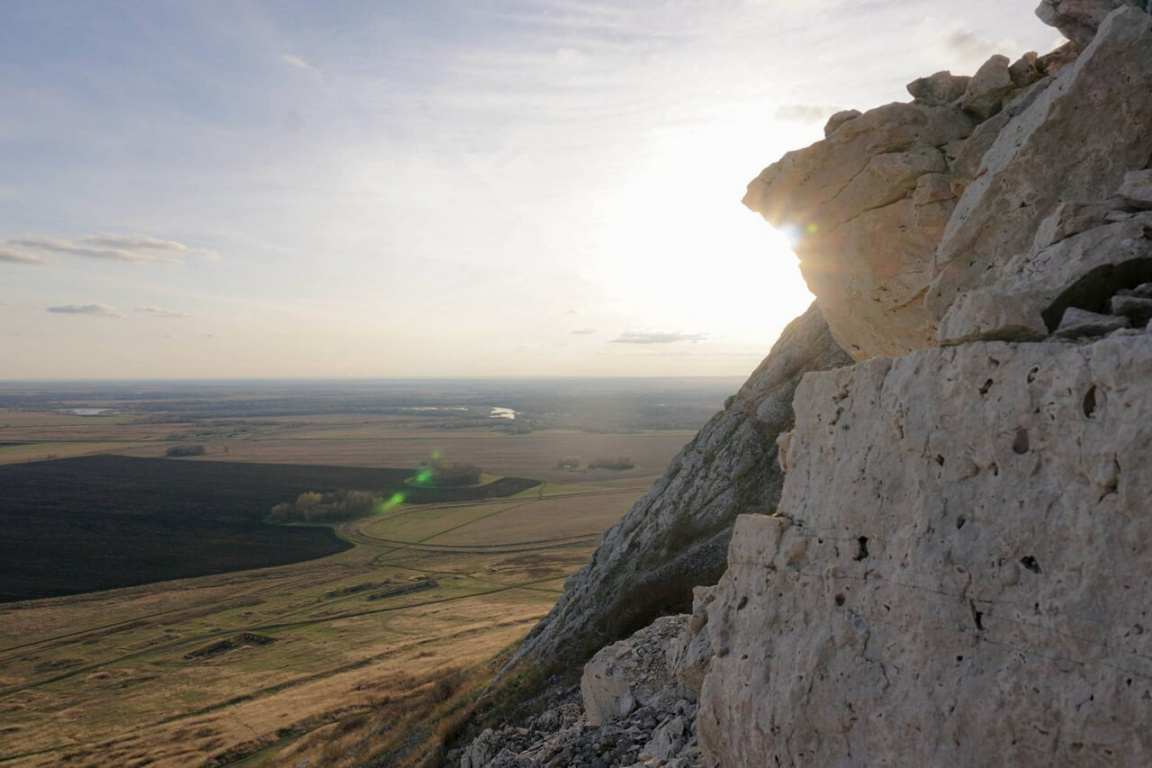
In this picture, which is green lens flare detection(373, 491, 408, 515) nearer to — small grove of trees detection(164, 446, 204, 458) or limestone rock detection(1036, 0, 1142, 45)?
small grove of trees detection(164, 446, 204, 458)

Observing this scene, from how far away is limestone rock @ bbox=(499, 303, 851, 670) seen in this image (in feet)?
77.5

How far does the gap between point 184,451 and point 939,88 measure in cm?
18683

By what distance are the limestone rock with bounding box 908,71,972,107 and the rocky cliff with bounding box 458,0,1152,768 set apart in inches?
79.9

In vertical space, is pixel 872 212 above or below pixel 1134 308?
above

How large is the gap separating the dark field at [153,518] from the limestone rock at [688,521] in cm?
6297

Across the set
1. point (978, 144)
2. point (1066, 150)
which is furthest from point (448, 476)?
point (1066, 150)

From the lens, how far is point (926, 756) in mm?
6945

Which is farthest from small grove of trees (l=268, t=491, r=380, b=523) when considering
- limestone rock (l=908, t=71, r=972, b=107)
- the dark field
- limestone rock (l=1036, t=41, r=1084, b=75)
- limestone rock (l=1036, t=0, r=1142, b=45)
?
limestone rock (l=1036, t=0, r=1142, b=45)

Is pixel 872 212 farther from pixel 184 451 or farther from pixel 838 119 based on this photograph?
pixel 184 451

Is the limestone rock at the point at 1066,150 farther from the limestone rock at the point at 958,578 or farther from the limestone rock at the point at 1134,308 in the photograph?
the limestone rock at the point at 958,578

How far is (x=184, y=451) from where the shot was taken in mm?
166625

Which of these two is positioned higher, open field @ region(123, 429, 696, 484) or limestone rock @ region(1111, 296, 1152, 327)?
limestone rock @ region(1111, 296, 1152, 327)

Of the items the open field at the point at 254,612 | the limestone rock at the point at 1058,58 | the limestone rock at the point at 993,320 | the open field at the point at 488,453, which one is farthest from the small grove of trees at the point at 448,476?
the limestone rock at the point at 993,320

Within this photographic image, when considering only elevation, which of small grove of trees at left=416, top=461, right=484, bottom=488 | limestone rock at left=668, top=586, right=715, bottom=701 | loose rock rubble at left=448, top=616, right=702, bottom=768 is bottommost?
small grove of trees at left=416, top=461, right=484, bottom=488
